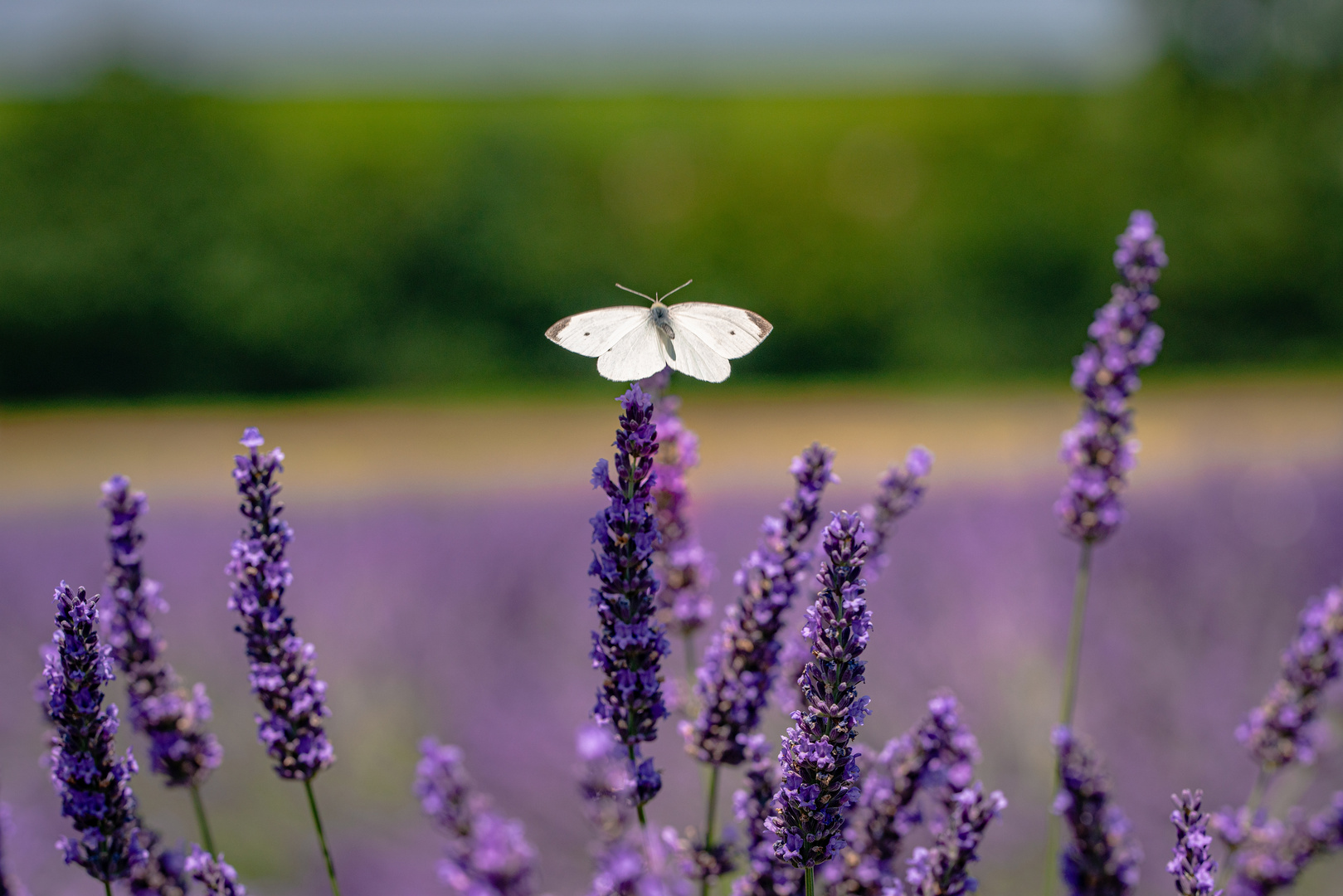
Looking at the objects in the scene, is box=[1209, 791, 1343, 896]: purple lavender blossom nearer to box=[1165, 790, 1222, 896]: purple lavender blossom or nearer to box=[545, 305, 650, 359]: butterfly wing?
box=[1165, 790, 1222, 896]: purple lavender blossom

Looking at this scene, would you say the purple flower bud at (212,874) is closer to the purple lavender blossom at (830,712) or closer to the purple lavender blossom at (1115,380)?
the purple lavender blossom at (830,712)

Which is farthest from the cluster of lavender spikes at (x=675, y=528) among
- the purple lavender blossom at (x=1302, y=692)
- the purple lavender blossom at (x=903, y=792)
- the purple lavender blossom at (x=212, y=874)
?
the purple lavender blossom at (x=1302, y=692)

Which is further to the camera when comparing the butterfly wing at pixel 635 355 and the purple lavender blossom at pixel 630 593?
the butterfly wing at pixel 635 355

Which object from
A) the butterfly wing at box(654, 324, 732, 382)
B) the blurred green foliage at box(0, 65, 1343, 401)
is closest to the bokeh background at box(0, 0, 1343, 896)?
the blurred green foliage at box(0, 65, 1343, 401)

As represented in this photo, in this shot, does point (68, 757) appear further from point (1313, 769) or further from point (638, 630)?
point (1313, 769)

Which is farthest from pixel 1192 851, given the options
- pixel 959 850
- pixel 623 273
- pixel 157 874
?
pixel 623 273

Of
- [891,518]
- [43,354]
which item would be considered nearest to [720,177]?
[43,354]

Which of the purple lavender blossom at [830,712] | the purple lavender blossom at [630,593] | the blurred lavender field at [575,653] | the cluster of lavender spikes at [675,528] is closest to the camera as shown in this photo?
the purple lavender blossom at [830,712]
